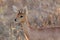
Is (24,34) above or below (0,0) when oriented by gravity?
below

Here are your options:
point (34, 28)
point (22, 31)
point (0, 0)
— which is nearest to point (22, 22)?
point (22, 31)

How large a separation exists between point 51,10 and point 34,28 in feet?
1.07

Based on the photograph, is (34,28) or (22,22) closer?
(22,22)

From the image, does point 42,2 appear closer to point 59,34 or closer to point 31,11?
point 31,11

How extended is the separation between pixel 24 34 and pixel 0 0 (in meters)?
1.09

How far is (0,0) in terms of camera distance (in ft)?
8.11

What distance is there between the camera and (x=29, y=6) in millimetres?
2449

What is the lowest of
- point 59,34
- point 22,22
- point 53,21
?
point 59,34

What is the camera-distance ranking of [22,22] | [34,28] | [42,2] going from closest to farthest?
[22,22]
[34,28]
[42,2]

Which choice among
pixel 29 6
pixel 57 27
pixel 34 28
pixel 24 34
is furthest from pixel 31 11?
pixel 24 34

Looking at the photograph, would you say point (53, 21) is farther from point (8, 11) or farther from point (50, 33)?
point (8, 11)

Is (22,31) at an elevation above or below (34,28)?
above

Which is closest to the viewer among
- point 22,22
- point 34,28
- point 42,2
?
point 22,22

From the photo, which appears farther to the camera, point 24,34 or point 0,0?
point 0,0
